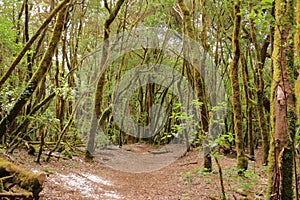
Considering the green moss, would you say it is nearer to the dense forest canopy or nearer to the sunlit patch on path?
the dense forest canopy

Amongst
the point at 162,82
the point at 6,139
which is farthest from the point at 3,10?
the point at 162,82

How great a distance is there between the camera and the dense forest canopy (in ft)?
12.6

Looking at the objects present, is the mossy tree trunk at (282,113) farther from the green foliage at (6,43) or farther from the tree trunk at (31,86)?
the green foliage at (6,43)

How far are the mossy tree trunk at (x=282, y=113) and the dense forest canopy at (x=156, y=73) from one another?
0.05ft

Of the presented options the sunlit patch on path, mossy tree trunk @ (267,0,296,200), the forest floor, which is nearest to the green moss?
mossy tree trunk @ (267,0,296,200)

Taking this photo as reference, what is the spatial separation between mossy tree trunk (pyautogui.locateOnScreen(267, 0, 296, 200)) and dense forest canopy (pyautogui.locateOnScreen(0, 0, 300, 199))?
0.05ft

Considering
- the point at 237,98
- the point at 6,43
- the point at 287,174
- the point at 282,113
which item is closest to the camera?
the point at 287,174

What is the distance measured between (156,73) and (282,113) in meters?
18.8

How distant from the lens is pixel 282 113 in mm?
3664

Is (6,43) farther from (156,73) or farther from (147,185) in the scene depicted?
(156,73)

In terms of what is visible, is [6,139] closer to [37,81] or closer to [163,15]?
[37,81]

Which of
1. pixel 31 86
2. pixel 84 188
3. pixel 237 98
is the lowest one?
pixel 84 188

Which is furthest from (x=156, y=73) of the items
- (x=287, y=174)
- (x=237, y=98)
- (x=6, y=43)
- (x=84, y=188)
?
(x=287, y=174)

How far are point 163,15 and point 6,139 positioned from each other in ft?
36.0
